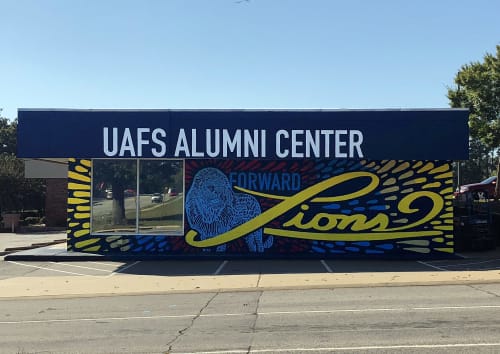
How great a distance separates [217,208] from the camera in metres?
17.6

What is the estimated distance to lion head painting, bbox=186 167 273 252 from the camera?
17.5 meters

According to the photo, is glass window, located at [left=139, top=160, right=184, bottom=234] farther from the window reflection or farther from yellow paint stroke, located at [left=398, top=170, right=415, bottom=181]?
yellow paint stroke, located at [left=398, top=170, right=415, bottom=181]

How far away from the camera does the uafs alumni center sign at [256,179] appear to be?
16.6 meters

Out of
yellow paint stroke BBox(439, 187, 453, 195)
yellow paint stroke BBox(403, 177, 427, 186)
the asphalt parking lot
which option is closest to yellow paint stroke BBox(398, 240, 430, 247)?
the asphalt parking lot

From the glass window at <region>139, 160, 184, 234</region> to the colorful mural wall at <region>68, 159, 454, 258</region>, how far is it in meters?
0.26

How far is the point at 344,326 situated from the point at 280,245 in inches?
380

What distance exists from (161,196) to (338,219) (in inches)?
227

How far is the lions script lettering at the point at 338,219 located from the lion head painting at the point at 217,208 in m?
0.26

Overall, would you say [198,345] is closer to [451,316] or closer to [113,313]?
[113,313]

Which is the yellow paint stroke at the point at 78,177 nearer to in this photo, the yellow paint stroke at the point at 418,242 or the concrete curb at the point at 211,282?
the concrete curb at the point at 211,282

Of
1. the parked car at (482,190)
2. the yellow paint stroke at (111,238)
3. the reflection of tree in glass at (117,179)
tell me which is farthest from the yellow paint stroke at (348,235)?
the parked car at (482,190)

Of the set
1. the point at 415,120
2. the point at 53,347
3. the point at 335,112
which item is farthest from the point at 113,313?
the point at 415,120

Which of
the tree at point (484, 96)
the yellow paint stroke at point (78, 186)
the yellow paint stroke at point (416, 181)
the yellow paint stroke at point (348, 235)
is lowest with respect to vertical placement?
the yellow paint stroke at point (348, 235)

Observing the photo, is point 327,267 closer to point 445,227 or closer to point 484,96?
point 445,227
